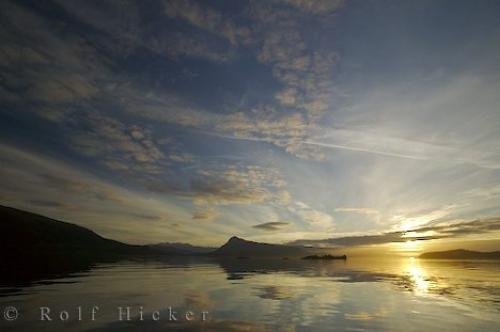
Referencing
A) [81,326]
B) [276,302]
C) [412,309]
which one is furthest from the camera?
[276,302]

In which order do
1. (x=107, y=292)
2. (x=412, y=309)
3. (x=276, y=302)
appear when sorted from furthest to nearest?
1. (x=107, y=292)
2. (x=276, y=302)
3. (x=412, y=309)

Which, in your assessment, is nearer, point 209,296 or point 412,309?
point 412,309

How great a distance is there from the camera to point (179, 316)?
20562 mm

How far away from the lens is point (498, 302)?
28109 millimetres

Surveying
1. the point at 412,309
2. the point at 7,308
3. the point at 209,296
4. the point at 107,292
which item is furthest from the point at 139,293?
the point at 412,309

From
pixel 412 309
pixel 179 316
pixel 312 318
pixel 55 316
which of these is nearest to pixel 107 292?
pixel 55 316

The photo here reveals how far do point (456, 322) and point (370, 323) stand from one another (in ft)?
17.7

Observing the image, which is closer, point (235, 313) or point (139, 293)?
point (235, 313)

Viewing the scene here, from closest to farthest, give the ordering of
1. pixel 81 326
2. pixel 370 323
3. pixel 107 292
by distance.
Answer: pixel 81 326 → pixel 370 323 → pixel 107 292

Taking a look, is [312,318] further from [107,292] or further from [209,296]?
[107,292]

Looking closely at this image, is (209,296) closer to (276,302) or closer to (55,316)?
(276,302)

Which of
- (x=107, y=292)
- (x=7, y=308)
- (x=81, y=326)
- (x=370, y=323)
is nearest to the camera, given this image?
(x=81, y=326)

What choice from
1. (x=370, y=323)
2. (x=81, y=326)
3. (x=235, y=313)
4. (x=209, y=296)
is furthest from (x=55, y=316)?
(x=370, y=323)

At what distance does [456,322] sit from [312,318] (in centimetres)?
844
